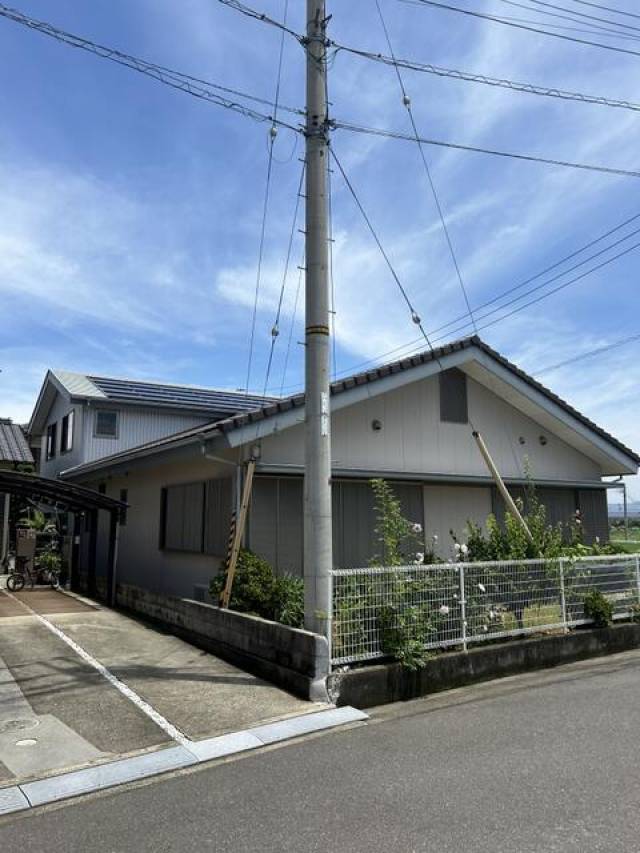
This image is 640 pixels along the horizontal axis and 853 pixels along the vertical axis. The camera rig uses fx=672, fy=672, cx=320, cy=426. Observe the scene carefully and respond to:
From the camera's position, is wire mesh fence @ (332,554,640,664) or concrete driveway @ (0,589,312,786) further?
wire mesh fence @ (332,554,640,664)

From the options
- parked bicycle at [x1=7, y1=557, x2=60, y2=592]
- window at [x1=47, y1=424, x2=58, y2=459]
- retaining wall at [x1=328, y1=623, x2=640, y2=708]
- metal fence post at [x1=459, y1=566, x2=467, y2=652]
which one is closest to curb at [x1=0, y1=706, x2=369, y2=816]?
retaining wall at [x1=328, y1=623, x2=640, y2=708]

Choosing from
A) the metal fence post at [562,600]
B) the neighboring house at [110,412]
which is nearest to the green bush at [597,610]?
the metal fence post at [562,600]

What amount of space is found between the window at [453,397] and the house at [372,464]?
2 centimetres

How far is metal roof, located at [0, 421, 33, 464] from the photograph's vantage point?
20.2 meters

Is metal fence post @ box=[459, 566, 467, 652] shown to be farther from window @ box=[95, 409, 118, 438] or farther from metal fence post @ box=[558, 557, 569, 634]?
window @ box=[95, 409, 118, 438]

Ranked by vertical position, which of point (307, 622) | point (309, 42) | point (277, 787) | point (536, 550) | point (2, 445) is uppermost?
point (309, 42)

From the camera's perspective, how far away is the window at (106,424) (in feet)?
57.5

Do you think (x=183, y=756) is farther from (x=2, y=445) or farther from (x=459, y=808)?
(x=2, y=445)

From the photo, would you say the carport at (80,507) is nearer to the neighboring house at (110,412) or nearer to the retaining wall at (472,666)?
the neighboring house at (110,412)

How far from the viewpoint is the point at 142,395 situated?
1872 centimetres

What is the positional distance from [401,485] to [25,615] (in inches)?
249

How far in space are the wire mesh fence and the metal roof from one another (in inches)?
653

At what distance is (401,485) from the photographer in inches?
443

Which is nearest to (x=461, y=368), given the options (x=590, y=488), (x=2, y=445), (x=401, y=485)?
(x=401, y=485)
